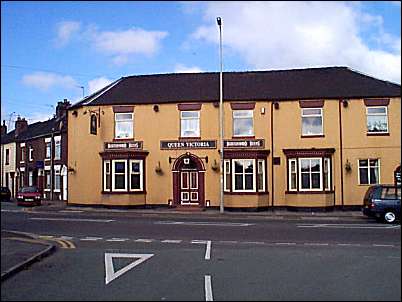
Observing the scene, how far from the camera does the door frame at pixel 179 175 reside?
1505 inches

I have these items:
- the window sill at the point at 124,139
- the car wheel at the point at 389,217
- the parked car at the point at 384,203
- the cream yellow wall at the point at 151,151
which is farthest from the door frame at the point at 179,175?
the car wheel at the point at 389,217

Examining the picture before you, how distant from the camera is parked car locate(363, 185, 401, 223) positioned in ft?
91.2

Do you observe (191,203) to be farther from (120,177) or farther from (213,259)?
(213,259)

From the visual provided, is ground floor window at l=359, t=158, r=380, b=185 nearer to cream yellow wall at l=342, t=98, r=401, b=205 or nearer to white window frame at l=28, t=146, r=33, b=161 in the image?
cream yellow wall at l=342, t=98, r=401, b=205

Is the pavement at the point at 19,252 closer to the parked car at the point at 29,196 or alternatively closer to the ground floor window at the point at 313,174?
the ground floor window at the point at 313,174

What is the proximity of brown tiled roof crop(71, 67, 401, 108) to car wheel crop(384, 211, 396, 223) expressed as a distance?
10.0 m

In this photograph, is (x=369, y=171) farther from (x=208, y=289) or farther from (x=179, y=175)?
(x=208, y=289)

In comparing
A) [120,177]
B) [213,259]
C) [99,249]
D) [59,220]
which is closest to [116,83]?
[120,177]

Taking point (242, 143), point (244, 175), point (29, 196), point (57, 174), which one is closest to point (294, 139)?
point (242, 143)

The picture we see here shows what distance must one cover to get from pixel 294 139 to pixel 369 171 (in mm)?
4771

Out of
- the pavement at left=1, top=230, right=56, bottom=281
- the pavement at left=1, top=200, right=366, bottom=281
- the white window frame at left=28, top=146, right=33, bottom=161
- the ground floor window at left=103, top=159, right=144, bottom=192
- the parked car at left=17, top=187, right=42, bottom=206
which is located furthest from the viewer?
the white window frame at left=28, top=146, right=33, bottom=161

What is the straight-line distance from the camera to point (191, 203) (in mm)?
38438

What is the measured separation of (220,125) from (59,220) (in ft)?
41.0

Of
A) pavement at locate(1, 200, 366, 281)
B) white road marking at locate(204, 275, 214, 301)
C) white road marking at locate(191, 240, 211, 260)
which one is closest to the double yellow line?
pavement at locate(1, 200, 366, 281)
